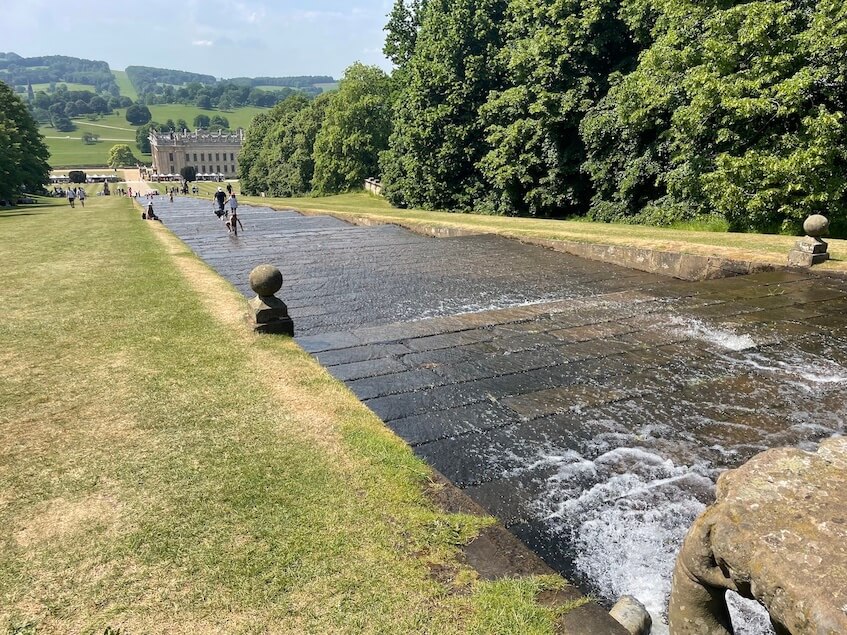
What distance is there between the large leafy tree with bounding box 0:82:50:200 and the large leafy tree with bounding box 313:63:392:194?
2491 centimetres

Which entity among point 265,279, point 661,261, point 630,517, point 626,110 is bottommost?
point 630,517

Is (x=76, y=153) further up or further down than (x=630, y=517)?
further up

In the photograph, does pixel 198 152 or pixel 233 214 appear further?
pixel 198 152

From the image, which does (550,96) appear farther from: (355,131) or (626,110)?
(355,131)

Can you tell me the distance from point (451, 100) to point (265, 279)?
28350 mm

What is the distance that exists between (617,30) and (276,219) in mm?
18067

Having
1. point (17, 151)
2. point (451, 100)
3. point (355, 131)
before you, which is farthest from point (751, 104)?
point (17, 151)

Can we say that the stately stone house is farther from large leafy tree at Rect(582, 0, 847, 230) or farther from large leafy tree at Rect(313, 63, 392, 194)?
large leafy tree at Rect(582, 0, 847, 230)

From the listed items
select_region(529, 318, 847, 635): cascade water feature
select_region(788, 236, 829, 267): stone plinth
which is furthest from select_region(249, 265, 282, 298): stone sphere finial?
select_region(788, 236, 829, 267): stone plinth

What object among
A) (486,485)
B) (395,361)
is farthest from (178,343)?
(486,485)

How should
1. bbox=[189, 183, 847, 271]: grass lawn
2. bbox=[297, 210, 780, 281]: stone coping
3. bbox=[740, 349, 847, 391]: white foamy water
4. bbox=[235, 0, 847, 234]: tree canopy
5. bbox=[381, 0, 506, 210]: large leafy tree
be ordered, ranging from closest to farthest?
bbox=[740, 349, 847, 391]: white foamy water, bbox=[297, 210, 780, 281]: stone coping, bbox=[189, 183, 847, 271]: grass lawn, bbox=[235, 0, 847, 234]: tree canopy, bbox=[381, 0, 506, 210]: large leafy tree

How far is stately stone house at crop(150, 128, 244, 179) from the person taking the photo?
5814 inches

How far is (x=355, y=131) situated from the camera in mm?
54906

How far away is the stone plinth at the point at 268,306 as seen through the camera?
722cm
